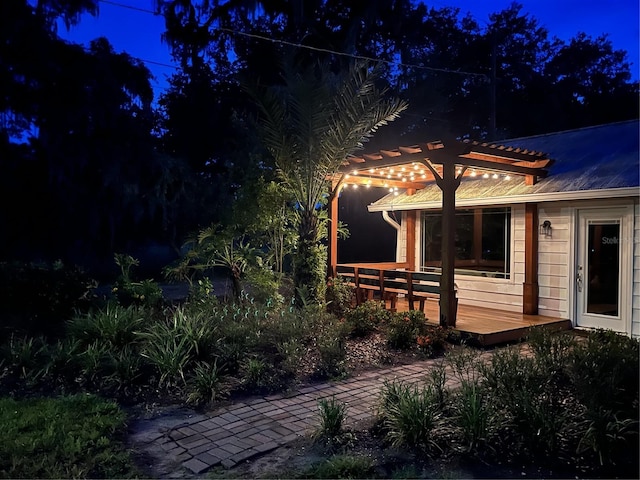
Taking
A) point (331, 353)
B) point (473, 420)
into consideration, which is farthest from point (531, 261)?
point (473, 420)

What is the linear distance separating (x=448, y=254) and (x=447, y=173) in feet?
4.28

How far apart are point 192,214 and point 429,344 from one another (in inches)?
419

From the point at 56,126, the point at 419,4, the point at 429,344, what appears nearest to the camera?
the point at 429,344

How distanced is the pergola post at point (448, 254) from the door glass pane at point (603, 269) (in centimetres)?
248

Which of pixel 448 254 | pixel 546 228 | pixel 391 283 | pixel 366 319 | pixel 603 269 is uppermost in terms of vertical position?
pixel 546 228

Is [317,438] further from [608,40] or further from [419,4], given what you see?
[608,40]

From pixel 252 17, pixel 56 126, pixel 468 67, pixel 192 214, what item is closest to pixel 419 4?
pixel 468 67

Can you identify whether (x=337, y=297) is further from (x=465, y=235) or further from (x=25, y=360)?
(x=25, y=360)

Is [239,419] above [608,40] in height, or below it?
below

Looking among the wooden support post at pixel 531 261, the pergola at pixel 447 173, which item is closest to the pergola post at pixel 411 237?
the pergola at pixel 447 173

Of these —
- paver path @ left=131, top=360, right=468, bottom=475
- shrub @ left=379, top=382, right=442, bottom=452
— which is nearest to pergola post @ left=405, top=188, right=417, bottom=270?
paver path @ left=131, top=360, right=468, bottom=475

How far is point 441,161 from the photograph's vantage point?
25.5 feet

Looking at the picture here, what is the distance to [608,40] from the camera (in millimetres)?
22297

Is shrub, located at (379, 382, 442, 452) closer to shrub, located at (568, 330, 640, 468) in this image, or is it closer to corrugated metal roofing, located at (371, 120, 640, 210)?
shrub, located at (568, 330, 640, 468)
